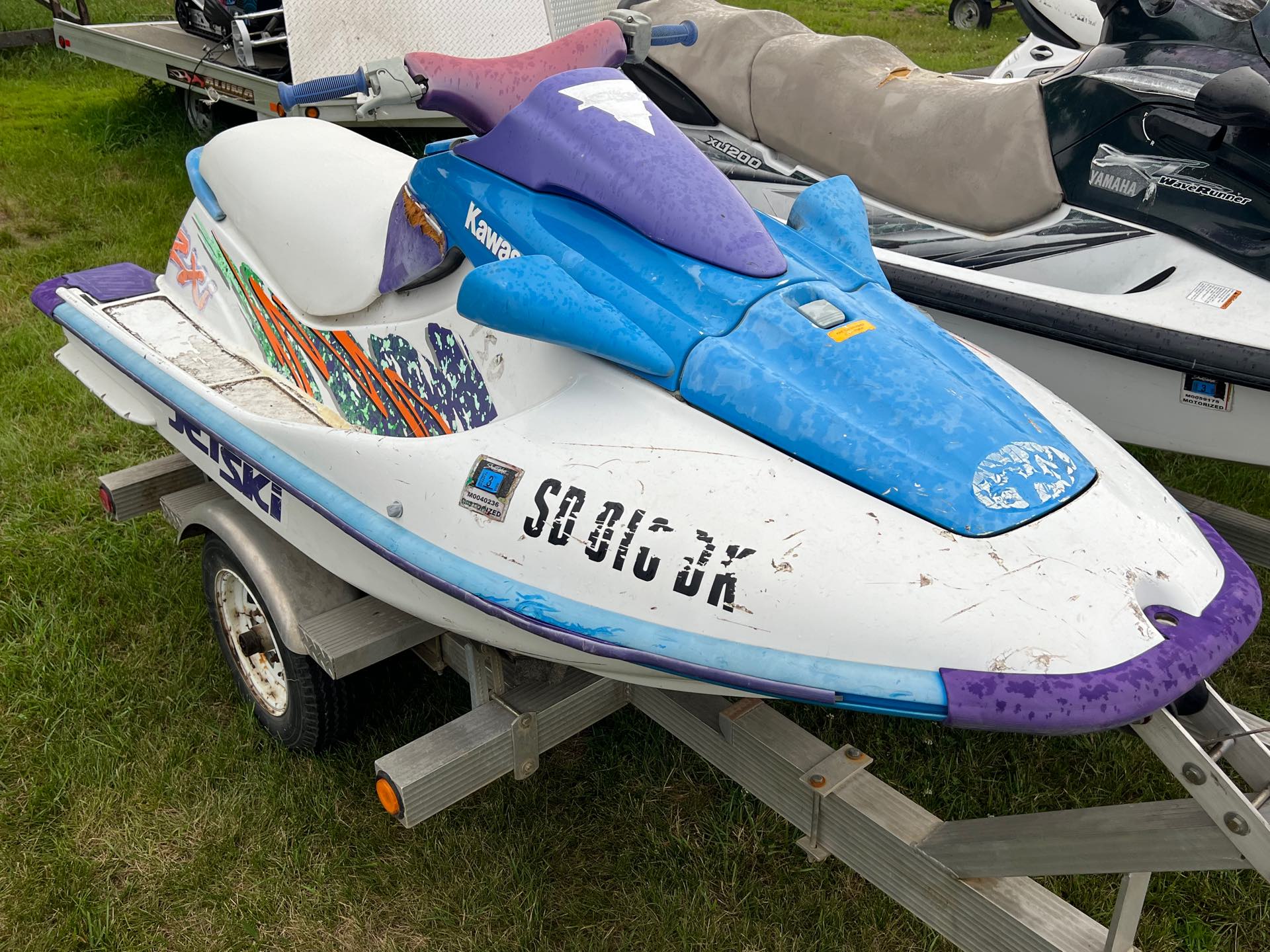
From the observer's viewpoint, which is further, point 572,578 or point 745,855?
point 745,855

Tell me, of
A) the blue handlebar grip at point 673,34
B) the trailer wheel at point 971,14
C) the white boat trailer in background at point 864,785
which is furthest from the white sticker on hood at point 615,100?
the trailer wheel at point 971,14

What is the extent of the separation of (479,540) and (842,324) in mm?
709

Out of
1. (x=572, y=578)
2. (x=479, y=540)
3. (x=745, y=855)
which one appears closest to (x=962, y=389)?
(x=572, y=578)

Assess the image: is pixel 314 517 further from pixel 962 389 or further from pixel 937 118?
pixel 937 118

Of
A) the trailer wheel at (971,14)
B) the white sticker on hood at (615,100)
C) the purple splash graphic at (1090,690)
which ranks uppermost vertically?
the white sticker on hood at (615,100)

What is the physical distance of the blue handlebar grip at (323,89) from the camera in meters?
2.23

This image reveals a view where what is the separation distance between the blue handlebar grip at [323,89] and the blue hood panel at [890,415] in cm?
100

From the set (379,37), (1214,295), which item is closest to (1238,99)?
(1214,295)

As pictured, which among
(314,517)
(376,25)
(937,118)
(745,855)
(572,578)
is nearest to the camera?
(572,578)

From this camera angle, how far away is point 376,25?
421cm

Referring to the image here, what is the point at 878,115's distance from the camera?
338cm

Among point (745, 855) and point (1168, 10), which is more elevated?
point (1168, 10)

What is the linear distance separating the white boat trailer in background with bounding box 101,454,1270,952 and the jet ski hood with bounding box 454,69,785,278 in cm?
83

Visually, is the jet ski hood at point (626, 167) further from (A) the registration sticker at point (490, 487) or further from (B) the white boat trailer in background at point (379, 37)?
(A) the registration sticker at point (490, 487)
